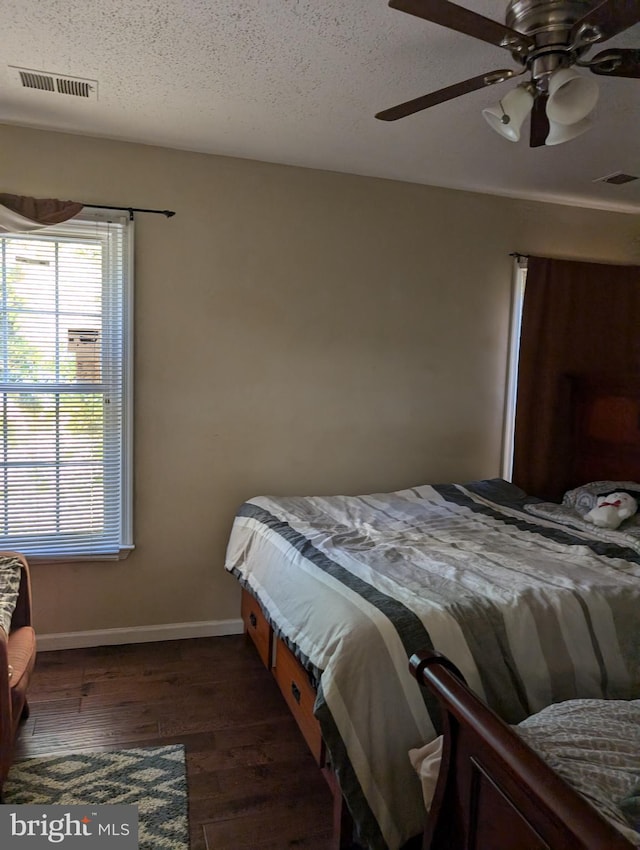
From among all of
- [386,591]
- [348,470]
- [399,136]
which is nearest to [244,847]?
[386,591]

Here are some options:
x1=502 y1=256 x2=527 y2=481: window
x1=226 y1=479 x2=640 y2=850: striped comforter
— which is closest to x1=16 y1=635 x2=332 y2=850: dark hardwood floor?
x1=226 y1=479 x2=640 y2=850: striped comforter

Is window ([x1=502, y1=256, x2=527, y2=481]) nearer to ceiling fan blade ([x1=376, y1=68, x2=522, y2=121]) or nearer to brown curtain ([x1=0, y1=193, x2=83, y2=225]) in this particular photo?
ceiling fan blade ([x1=376, y1=68, x2=522, y2=121])

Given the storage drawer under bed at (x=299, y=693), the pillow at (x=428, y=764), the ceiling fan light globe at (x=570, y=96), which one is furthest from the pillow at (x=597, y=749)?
the ceiling fan light globe at (x=570, y=96)

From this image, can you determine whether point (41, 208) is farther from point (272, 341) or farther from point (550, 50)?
point (550, 50)

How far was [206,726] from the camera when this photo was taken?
235cm

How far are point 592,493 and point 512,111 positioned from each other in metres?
2.00

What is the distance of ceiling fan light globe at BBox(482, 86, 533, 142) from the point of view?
1.71 meters

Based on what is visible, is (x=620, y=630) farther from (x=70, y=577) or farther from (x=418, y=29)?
(x=70, y=577)

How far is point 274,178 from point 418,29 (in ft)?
4.53

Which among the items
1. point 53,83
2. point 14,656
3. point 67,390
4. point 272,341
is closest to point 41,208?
point 53,83

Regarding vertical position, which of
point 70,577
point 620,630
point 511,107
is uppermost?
point 511,107

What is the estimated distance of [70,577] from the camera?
2.98 meters

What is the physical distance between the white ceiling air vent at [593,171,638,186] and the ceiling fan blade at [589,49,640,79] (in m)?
1.76

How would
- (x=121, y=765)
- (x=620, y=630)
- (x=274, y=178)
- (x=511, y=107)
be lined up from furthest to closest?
(x=274, y=178) < (x=121, y=765) < (x=620, y=630) < (x=511, y=107)
